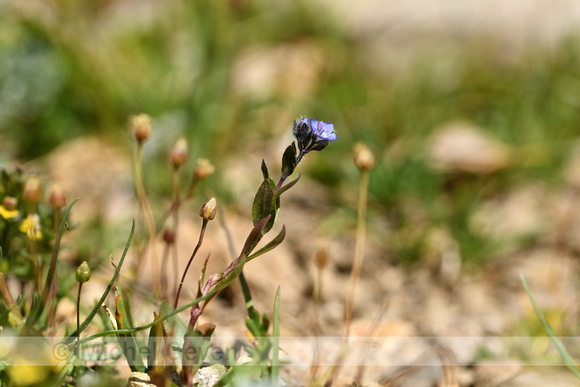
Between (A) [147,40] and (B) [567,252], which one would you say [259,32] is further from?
(B) [567,252]

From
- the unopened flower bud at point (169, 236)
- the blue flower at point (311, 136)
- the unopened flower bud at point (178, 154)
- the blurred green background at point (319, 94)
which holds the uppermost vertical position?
the blurred green background at point (319, 94)

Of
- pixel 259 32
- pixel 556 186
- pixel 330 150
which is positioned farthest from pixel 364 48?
pixel 556 186

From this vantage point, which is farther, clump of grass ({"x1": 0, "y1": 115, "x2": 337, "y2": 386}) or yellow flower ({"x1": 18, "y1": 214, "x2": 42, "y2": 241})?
yellow flower ({"x1": 18, "y1": 214, "x2": 42, "y2": 241})

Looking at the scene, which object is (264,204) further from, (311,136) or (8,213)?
(8,213)

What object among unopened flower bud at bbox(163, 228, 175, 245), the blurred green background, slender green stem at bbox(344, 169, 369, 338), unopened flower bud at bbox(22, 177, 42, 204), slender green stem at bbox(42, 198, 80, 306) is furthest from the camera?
the blurred green background

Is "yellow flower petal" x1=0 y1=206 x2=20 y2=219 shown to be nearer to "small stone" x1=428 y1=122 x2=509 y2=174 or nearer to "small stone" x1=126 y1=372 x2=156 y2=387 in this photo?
"small stone" x1=126 y1=372 x2=156 y2=387

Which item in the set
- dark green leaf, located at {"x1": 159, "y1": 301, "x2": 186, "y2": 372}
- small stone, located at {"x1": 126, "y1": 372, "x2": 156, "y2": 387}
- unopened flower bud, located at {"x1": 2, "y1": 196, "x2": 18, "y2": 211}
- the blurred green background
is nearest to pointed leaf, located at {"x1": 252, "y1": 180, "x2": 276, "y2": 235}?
dark green leaf, located at {"x1": 159, "y1": 301, "x2": 186, "y2": 372}

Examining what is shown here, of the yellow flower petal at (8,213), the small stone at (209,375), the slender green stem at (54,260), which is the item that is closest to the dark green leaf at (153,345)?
the small stone at (209,375)

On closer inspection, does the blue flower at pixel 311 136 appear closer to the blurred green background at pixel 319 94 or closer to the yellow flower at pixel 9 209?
the yellow flower at pixel 9 209

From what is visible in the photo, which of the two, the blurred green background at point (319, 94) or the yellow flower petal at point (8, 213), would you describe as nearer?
the yellow flower petal at point (8, 213)
